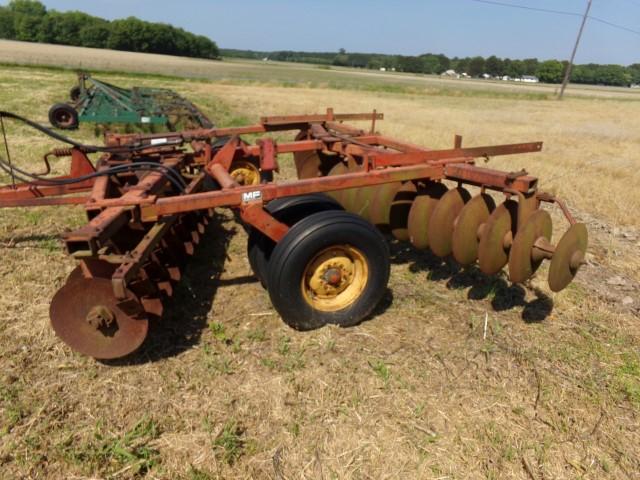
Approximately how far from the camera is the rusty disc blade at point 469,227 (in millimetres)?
3436

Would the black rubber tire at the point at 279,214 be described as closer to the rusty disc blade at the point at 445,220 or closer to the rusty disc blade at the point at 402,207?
the rusty disc blade at the point at 402,207

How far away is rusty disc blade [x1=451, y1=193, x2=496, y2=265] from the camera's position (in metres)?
3.44

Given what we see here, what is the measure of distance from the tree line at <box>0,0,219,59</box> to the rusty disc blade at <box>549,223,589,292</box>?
8470cm

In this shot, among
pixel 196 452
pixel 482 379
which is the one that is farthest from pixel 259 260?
pixel 482 379

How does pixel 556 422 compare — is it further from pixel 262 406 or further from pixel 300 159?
pixel 300 159

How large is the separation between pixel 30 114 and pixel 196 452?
12.7 m

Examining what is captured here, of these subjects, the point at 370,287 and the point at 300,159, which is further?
the point at 300,159

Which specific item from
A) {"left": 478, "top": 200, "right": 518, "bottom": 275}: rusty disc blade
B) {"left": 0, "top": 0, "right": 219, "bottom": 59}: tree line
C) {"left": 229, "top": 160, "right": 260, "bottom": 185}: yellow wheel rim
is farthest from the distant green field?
{"left": 478, "top": 200, "right": 518, "bottom": 275}: rusty disc blade

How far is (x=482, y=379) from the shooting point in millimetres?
2834

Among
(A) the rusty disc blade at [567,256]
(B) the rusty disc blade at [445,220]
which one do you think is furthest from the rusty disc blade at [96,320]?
(A) the rusty disc blade at [567,256]

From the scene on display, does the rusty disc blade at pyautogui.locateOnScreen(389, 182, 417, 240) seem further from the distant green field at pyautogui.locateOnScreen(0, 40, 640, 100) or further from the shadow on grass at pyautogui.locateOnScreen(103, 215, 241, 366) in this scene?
the distant green field at pyautogui.locateOnScreen(0, 40, 640, 100)

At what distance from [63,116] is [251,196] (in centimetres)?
964

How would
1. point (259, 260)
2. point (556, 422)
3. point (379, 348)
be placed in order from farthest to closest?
point (259, 260)
point (379, 348)
point (556, 422)

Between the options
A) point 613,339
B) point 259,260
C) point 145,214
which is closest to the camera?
point 145,214
